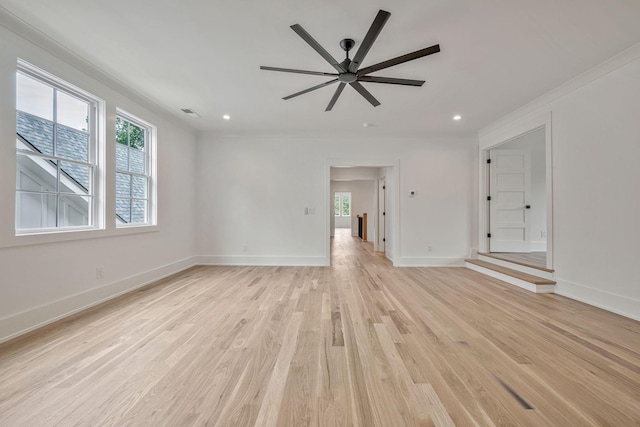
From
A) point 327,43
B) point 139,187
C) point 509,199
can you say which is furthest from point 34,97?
point 509,199

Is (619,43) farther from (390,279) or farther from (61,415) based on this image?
(61,415)

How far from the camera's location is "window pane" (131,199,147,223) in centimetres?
386

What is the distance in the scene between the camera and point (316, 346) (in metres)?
2.08

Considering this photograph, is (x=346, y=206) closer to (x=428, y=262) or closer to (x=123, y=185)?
(x=428, y=262)

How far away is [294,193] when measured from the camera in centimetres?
544

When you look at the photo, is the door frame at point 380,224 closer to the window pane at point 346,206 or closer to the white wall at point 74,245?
the white wall at point 74,245

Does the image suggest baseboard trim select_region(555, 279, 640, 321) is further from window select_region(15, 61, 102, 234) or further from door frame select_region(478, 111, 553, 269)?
window select_region(15, 61, 102, 234)

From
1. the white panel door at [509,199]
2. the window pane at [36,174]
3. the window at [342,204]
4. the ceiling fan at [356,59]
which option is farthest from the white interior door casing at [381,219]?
the window at [342,204]

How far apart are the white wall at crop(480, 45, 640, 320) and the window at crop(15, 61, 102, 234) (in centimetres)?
575

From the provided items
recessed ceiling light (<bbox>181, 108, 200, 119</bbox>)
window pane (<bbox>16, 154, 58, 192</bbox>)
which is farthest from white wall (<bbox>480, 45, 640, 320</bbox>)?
window pane (<bbox>16, 154, 58, 192</bbox>)

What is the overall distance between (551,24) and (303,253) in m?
4.59

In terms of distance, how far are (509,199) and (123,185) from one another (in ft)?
21.8

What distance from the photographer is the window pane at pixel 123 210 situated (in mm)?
3592

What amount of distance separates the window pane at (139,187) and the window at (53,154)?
0.70 metres
